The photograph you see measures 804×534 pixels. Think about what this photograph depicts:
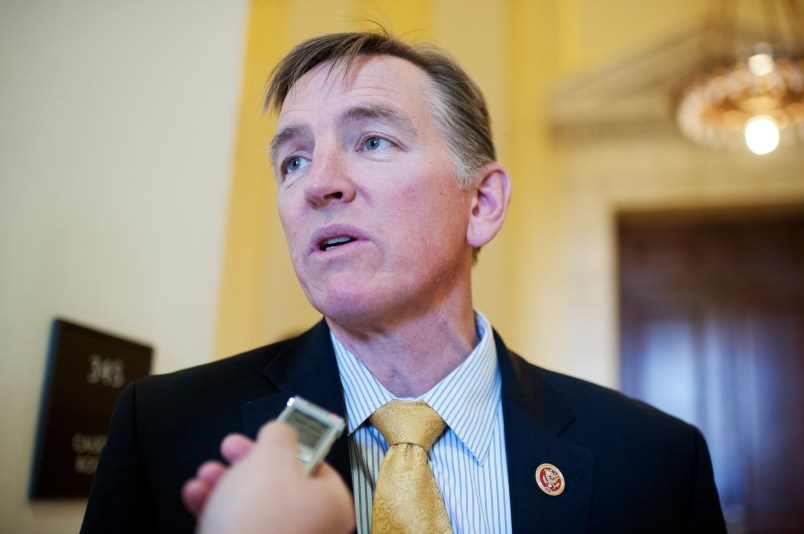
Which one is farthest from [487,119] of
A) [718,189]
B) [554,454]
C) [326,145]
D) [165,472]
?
[718,189]

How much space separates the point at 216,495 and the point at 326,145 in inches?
36.1

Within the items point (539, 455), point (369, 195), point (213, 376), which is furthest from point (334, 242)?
point (539, 455)

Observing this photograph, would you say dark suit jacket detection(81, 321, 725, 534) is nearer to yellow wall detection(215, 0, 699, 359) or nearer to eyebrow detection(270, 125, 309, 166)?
eyebrow detection(270, 125, 309, 166)

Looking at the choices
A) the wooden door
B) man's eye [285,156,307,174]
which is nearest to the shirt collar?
man's eye [285,156,307,174]

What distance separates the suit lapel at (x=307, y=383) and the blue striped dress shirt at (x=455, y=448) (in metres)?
0.04

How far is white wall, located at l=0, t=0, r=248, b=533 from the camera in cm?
143

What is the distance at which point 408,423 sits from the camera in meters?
1.55

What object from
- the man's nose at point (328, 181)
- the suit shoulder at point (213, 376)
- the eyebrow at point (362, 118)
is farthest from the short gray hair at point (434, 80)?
the suit shoulder at point (213, 376)

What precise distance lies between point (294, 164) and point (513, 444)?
766mm

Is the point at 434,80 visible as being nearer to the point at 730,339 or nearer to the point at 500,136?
the point at 500,136

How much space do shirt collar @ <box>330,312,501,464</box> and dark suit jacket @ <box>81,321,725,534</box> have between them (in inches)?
1.5

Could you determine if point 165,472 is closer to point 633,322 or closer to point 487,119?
point 487,119

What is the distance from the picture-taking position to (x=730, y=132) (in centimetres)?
455

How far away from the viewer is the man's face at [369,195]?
152 centimetres
